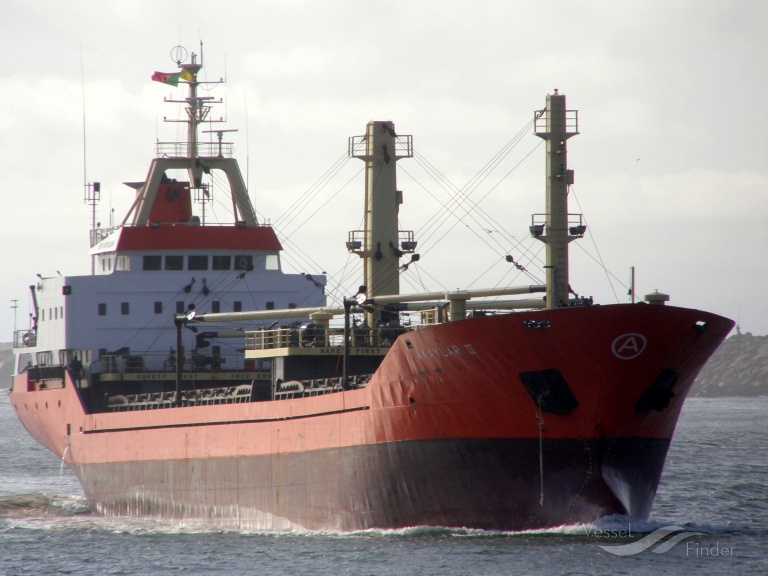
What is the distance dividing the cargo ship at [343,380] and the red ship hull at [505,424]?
39 mm

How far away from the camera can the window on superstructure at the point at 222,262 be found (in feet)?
127

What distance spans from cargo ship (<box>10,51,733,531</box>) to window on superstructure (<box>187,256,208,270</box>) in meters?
0.07

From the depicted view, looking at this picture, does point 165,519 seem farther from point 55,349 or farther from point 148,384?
point 55,349

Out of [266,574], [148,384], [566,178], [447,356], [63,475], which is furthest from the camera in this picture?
[63,475]

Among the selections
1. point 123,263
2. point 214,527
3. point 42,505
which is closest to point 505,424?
point 214,527

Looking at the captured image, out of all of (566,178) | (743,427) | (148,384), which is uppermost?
(566,178)

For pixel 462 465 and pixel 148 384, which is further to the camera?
pixel 148 384

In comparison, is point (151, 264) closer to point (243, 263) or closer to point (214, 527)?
point (243, 263)

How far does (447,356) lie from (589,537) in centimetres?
432

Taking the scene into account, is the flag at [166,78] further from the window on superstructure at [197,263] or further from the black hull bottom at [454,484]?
the black hull bottom at [454,484]

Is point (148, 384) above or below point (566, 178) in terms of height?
below

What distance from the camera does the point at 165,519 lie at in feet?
106

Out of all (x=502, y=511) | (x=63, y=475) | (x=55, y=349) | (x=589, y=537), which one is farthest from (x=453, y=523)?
(x=63, y=475)

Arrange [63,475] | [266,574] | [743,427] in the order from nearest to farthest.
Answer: [266,574], [63,475], [743,427]
